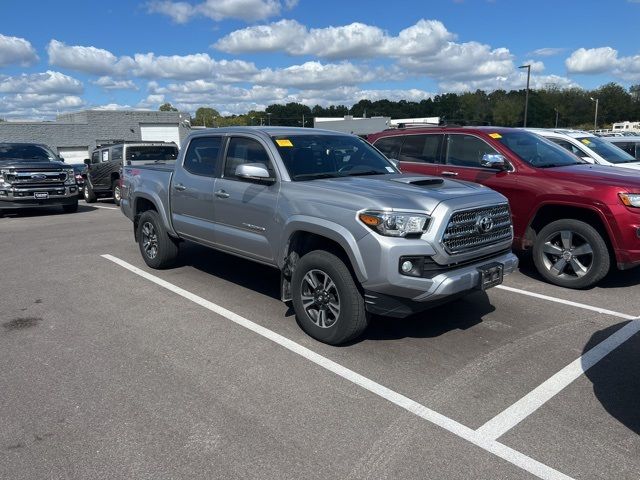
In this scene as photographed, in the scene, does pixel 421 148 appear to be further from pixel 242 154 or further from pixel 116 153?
pixel 116 153

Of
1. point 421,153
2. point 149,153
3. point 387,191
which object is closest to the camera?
point 387,191

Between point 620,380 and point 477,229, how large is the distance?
1.56 meters

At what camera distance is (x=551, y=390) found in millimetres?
3789

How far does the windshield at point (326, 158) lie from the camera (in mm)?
5213

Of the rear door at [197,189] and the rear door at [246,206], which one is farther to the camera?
the rear door at [197,189]

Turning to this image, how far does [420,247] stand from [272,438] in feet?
5.87

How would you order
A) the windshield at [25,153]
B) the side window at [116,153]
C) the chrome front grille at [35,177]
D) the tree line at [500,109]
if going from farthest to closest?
the tree line at [500,109]
the side window at [116,153]
the windshield at [25,153]
the chrome front grille at [35,177]

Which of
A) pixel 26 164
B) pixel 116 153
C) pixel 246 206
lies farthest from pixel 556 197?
pixel 116 153

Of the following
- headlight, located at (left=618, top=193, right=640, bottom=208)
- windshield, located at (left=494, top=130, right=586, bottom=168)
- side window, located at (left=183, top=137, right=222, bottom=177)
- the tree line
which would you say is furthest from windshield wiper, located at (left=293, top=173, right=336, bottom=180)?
the tree line

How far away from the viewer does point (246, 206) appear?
5.36 meters

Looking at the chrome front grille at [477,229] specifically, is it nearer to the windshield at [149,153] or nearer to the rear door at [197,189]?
the rear door at [197,189]

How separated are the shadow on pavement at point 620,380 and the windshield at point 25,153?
14.3 meters

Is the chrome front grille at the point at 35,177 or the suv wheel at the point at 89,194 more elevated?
the chrome front grille at the point at 35,177

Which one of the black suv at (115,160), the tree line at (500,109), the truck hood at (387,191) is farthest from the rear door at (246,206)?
the tree line at (500,109)
